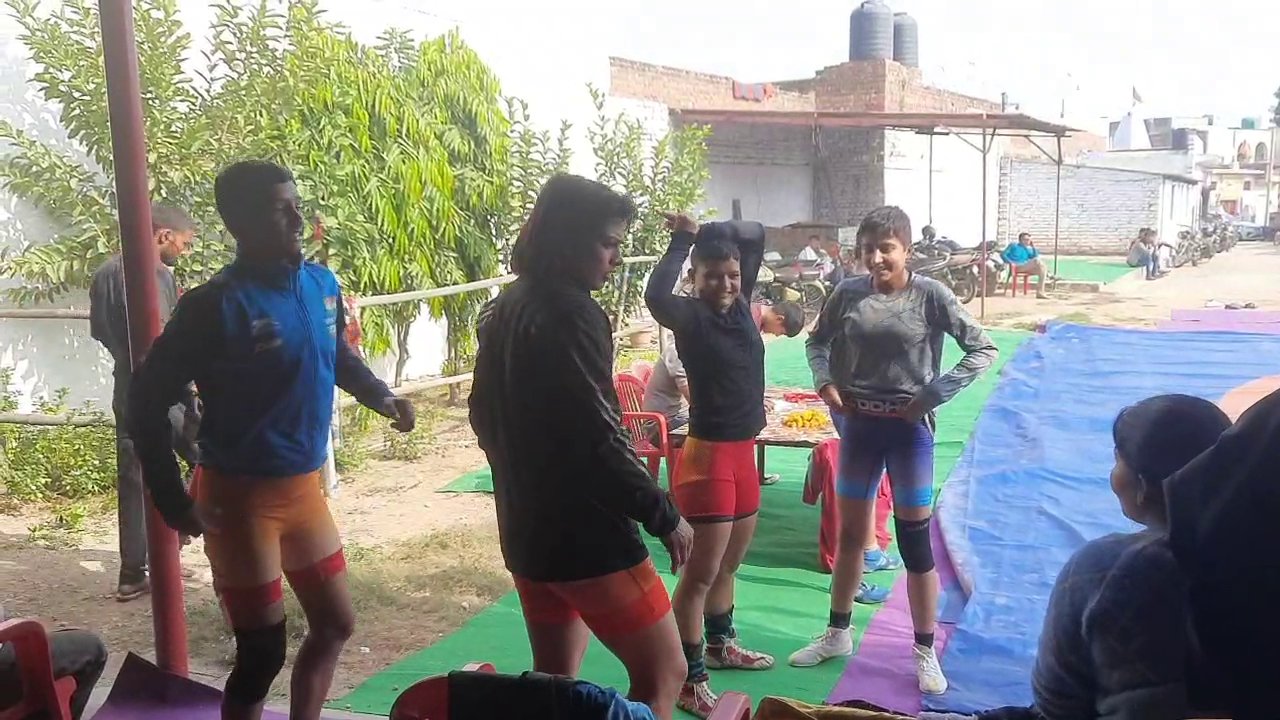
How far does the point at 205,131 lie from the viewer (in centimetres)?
679

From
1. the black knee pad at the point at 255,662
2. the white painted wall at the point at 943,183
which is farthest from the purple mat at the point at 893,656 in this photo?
the white painted wall at the point at 943,183

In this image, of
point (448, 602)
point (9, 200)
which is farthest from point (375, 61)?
point (448, 602)

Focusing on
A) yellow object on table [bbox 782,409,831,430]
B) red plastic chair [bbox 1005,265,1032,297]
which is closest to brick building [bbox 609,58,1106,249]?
red plastic chair [bbox 1005,265,1032,297]

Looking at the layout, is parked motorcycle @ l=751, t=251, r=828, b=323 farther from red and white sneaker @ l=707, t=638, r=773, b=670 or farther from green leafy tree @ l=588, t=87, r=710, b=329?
red and white sneaker @ l=707, t=638, r=773, b=670

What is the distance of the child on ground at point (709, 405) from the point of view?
3434 mm

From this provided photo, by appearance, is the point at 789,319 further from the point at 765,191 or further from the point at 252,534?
the point at 765,191

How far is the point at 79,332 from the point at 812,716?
20.1ft

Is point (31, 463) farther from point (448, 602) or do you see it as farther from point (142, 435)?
point (142, 435)

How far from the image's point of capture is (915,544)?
11.8 ft

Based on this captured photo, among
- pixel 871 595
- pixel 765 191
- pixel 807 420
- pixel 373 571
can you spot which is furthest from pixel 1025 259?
pixel 373 571

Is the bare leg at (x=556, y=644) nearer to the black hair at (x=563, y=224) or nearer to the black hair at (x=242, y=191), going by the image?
the black hair at (x=563, y=224)

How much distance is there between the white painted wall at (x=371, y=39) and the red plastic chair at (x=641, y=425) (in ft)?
11.4

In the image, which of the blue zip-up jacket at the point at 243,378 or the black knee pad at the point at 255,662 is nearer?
the blue zip-up jacket at the point at 243,378

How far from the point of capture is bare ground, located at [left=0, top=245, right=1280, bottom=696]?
4.38m
